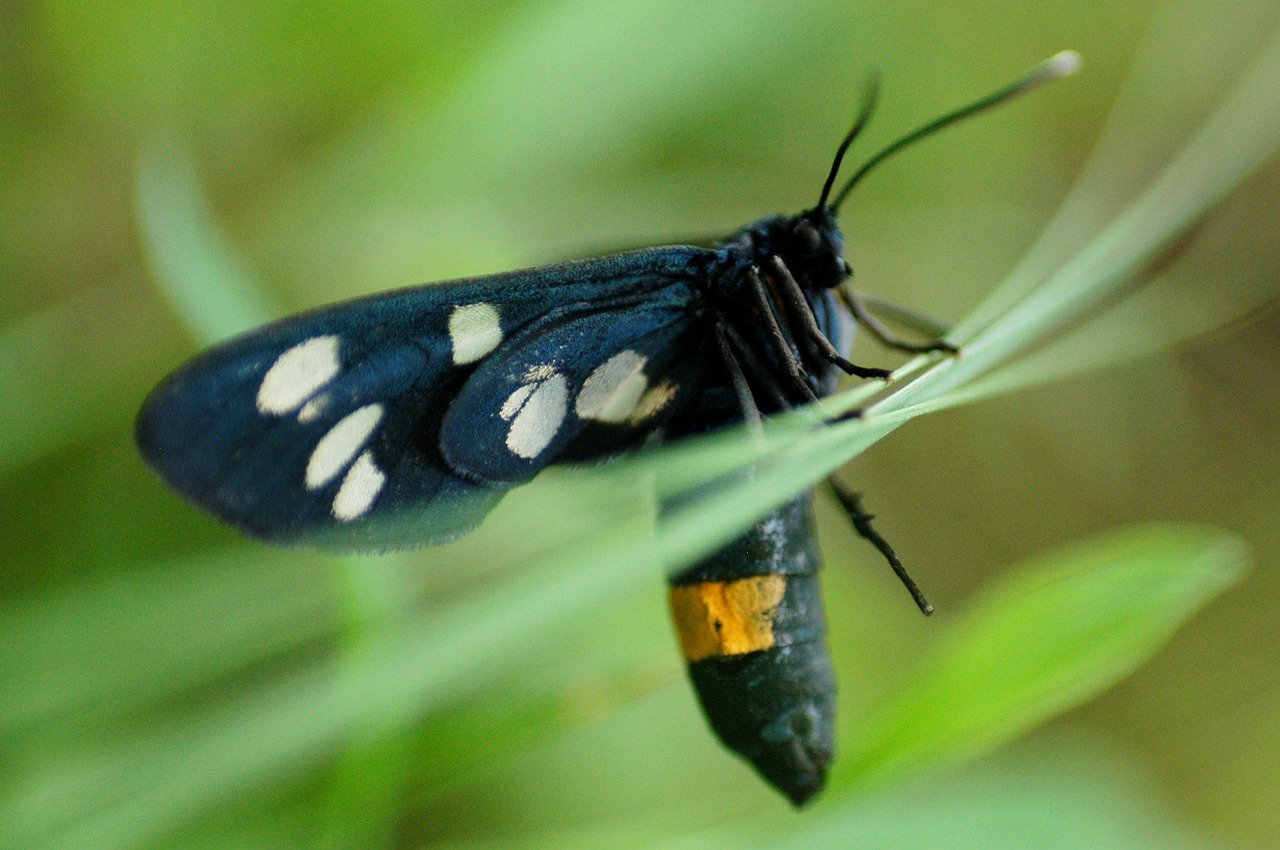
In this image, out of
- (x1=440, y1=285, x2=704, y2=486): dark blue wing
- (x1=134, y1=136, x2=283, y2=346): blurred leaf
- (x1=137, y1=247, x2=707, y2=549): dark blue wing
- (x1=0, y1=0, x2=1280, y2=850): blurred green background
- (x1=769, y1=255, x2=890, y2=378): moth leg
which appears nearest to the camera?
(x1=137, y1=247, x2=707, y2=549): dark blue wing

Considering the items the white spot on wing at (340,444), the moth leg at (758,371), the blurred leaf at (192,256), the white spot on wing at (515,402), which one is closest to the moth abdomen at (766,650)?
the moth leg at (758,371)

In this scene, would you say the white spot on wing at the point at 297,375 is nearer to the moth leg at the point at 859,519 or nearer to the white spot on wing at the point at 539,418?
the white spot on wing at the point at 539,418

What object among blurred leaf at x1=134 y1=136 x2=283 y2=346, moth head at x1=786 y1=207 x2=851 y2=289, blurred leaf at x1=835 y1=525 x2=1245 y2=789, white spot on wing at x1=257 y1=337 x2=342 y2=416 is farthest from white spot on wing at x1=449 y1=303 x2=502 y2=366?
blurred leaf at x1=835 y1=525 x2=1245 y2=789

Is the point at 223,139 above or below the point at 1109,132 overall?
above

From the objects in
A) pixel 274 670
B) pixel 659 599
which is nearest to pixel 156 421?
Result: pixel 274 670

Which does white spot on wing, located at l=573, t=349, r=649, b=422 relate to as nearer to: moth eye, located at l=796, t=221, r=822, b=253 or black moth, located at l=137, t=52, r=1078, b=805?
black moth, located at l=137, t=52, r=1078, b=805

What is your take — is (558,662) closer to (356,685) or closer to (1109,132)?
(356,685)
